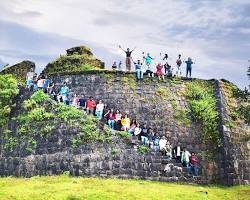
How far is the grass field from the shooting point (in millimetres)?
19531

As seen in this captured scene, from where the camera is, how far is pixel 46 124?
1043 inches

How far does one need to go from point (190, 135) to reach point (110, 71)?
5.97 metres

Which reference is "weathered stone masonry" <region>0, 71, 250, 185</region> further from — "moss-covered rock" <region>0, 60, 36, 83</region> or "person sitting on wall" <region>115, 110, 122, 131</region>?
"moss-covered rock" <region>0, 60, 36, 83</region>

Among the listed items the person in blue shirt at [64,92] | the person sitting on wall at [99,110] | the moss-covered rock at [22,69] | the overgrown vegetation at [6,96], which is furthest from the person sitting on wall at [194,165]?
the moss-covered rock at [22,69]

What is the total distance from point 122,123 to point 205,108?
17.4ft

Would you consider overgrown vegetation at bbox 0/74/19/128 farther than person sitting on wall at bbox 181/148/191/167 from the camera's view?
Yes

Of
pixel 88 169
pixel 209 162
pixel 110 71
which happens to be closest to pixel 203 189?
pixel 209 162

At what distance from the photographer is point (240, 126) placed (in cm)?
2900

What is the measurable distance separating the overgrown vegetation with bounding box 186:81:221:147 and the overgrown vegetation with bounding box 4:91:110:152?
5910mm

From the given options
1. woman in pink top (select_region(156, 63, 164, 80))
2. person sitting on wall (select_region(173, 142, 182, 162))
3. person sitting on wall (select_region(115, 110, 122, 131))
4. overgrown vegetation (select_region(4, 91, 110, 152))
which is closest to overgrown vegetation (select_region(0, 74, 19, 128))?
overgrown vegetation (select_region(4, 91, 110, 152))

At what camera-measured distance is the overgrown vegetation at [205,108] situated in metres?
27.6

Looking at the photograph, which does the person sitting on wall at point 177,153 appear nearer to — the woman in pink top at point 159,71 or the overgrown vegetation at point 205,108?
the overgrown vegetation at point 205,108

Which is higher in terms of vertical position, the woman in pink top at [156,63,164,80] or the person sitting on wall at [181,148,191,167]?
the woman in pink top at [156,63,164,80]

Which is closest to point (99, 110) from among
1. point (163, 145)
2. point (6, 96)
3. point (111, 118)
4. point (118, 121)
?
point (111, 118)
